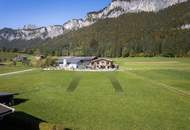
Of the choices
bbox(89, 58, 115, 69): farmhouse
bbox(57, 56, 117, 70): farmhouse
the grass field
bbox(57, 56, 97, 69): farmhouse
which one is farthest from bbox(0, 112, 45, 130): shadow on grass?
bbox(57, 56, 97, 69): farmhouse

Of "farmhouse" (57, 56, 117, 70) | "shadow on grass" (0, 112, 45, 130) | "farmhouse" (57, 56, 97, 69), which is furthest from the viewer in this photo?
"farmhouse" (57, 56, 97, 69)

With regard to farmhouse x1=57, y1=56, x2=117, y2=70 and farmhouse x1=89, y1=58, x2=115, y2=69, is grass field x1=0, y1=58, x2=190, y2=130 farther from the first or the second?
farmhouse x1=57, y1=56, x2=117, y2=70

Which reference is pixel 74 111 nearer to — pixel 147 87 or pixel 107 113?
pixel 107 113

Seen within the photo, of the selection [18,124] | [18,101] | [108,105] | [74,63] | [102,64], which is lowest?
[108,105]

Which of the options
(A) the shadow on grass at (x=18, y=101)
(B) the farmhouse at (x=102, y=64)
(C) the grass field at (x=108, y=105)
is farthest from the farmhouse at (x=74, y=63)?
(A) the shadow on grass at (x=18, y=101)

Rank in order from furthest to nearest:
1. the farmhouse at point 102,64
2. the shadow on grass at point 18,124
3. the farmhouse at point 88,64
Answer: the farmhouse at point 88,64
the farmhouse at point 102,64
the shadow on grass at point 18,124

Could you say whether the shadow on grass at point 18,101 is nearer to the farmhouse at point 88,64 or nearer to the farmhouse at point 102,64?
the farmhouse at point 88,64

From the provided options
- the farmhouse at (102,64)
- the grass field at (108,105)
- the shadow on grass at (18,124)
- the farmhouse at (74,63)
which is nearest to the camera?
the shadow on grass at (18,124)

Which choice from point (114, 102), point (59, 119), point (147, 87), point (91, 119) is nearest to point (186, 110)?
point (114, 102)

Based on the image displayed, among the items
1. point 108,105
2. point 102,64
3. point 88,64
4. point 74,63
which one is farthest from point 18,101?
point 74,63

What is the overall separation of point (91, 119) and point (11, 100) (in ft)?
43.3

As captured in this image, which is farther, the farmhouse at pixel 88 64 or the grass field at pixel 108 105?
the farmhouse at pixel 88 64

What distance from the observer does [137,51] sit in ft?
598

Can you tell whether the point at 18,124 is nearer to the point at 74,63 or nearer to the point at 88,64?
the point at 88,64
